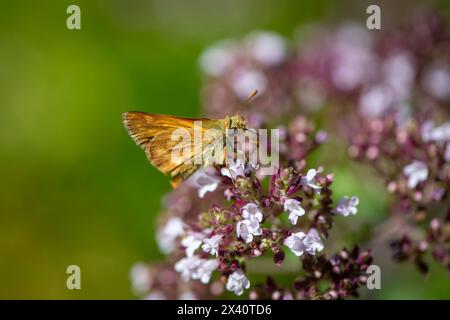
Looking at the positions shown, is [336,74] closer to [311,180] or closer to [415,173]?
[415,173]

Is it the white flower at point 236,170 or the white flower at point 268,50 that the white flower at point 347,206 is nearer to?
the white flower at point 236,170

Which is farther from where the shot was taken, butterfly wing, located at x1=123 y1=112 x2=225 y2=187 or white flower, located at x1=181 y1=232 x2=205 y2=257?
butterfly wing, located at x1=123 y1=112 x2=225 y2=187

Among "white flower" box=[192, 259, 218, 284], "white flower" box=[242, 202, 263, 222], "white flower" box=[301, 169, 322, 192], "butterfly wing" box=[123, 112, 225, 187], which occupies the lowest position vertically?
"white flower" box=[192, 259, 218, 284]

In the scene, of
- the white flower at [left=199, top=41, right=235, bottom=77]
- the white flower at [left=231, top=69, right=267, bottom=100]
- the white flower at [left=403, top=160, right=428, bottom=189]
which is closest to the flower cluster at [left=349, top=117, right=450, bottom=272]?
the white flower at [left=403, top=160, right=428, bottom=189]

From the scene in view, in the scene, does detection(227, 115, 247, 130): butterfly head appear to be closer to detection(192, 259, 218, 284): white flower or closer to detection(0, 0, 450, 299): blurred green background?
detection(192, 259, 218, 284): white flower

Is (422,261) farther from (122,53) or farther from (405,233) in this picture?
(122,53)
